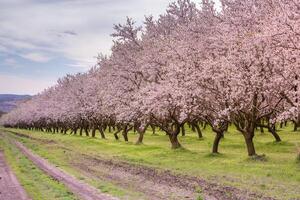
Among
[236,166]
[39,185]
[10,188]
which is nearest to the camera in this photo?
[10,188]

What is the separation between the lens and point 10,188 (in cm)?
2894

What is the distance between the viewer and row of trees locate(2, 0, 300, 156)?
Result: 33.7 meters

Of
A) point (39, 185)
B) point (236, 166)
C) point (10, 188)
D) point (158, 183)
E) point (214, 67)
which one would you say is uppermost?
point (214, 67)

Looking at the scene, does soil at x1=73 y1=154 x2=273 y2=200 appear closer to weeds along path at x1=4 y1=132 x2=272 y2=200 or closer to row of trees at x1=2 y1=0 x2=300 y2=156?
weeds along path at x1=4 y1=132 x2=272 y2=200

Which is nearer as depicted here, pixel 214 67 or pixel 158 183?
pixel 158 183

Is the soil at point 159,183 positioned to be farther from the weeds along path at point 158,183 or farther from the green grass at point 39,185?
the green grass at point 39,185

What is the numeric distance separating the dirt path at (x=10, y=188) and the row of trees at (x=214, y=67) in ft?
49.7

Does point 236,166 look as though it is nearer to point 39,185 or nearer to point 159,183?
point 159,183

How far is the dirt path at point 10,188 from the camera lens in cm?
2525

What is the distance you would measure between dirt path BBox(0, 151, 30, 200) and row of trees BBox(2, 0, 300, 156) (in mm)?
15158

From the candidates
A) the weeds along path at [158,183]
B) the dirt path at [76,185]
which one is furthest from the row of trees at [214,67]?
the dirt path at [76,185]

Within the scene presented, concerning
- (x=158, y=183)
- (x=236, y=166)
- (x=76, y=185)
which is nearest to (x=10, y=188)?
(x=76, y=185)

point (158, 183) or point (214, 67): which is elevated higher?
point (214, 67)

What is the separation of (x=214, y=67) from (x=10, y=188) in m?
19.8
